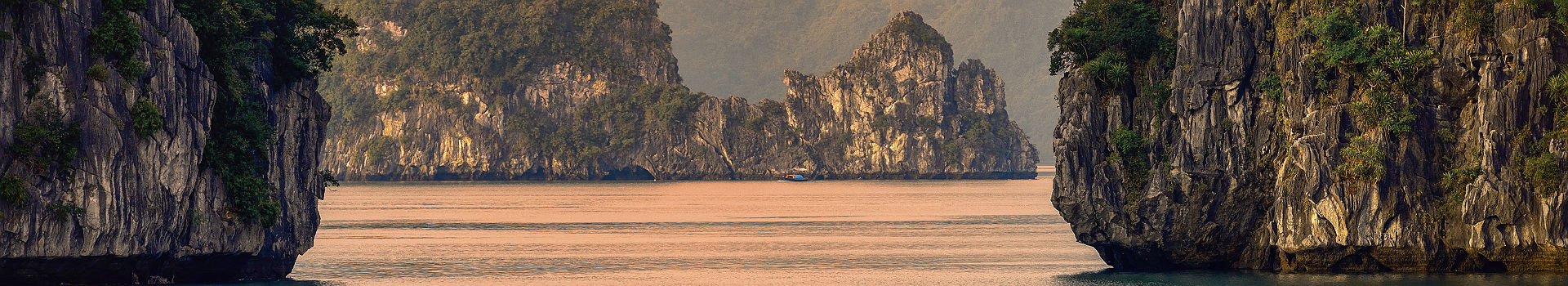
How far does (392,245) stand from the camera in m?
58.1

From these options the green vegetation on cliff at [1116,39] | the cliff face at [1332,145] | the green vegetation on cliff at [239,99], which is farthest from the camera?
the green vegetation on cliff at [1116,39]

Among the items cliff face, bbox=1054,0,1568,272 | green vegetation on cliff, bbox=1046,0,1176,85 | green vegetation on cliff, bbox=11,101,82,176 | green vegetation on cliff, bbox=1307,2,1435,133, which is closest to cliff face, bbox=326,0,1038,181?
green vegetation on cliff, bbox=1046,0,1176,85

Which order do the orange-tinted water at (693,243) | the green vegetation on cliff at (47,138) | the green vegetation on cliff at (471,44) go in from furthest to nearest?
the green vegetation on cliff at (471,44) → the orange-tinted water at (693,243) → the green vegetation on cliff at (47,138)

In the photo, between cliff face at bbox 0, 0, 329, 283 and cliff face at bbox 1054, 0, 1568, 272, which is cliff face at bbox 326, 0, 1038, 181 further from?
cliff face at bbox 0, 0, 329, 283

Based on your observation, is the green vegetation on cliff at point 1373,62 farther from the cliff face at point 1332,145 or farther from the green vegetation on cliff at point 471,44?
the green vegetation on cliff at point 471,44

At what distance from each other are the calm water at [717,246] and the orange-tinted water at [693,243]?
0.24 feet

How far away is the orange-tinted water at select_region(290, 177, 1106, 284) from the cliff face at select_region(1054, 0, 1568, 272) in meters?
4.65

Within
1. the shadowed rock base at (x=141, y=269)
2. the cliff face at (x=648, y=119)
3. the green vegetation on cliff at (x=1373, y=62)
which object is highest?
the cliff face at (x=648, y=119)

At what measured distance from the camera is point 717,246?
2333 inches

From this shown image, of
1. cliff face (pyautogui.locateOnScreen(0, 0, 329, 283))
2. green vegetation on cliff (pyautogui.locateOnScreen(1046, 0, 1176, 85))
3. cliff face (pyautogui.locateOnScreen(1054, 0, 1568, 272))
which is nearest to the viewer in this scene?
cliff face (pyautogui.locateOnScreen(0, 0, 329, 283))

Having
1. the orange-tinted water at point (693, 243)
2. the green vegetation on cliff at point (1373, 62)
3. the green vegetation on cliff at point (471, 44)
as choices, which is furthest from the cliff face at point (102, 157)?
the green vegetation on cliff at point (471, 44)

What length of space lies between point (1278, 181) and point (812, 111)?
15691 centimetres

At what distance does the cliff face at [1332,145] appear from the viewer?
38125 mm

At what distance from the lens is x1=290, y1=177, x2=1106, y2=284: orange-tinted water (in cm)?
4612
